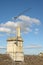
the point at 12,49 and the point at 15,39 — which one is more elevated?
the point at 15,39

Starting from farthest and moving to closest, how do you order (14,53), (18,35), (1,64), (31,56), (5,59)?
(31,56)
(5,59)
(1,64)
(18,35)
(14,53)

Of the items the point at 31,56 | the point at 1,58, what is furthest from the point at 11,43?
the point at 31,56

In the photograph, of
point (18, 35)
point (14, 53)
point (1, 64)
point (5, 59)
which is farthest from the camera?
point (5, 59)

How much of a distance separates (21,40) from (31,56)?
21.4ft

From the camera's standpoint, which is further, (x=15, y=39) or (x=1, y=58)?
(x=1, y=58)

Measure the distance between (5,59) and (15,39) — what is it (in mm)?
3636

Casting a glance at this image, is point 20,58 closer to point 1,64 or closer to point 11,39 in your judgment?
point 11,39

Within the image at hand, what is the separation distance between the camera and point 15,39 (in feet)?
32.2

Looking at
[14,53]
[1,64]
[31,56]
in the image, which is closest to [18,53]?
[14,53]

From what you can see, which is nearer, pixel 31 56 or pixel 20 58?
pixel 20 58

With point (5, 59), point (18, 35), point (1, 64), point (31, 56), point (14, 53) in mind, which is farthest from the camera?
point (31, 56)

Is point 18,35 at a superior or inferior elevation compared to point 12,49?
superior

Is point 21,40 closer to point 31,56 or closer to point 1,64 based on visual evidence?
point 1,64

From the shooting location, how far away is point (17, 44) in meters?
9.34
